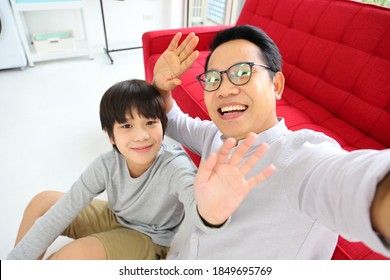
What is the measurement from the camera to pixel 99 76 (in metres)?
2.94

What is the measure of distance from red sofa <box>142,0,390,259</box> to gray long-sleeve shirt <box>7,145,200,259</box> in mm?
Answer: 534

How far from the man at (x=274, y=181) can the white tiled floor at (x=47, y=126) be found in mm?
1071

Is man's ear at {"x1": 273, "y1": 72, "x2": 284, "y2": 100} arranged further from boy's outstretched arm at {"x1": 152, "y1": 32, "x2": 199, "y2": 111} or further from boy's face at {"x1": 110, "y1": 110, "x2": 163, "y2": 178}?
boy's face at {"x1": 110, "y1": 110, "x2": 163, "y2": 178}

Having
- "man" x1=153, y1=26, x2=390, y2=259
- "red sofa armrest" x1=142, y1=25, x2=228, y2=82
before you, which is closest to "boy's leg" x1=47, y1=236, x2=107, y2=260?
"man" x1=153, y1=26, x2=390, y2=259

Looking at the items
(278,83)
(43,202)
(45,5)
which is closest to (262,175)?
(278,83)

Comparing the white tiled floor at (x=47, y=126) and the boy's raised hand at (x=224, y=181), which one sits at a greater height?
the boy's raised hand at (x=224, y=181)

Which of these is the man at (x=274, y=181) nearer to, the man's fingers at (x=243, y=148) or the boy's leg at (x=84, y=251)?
the man's fingers at (x=243, y=148)

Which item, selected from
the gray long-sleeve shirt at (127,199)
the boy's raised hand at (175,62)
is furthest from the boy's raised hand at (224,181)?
Answer: the boy's raised hand at (175,62)

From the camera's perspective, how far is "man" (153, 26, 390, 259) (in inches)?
15.9

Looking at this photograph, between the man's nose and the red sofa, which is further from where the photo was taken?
the red sofa

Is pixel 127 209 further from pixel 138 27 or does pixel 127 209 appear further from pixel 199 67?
pixel 138 27

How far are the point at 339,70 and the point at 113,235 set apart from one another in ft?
4.58

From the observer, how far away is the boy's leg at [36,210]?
1053 millimetres

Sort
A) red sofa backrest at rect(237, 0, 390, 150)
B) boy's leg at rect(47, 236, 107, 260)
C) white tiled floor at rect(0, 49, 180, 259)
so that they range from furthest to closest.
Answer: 1. white tiled floor at rect(0, 49, 180, 259)
2. red sofa backrest at rect(237, 0, 390, 150)
3. boy's leg at rect(47, 236, 107, 260)
